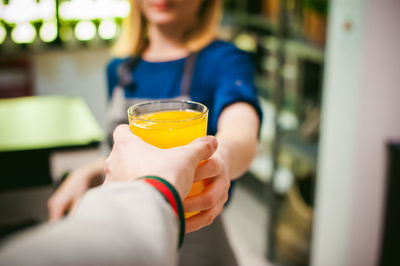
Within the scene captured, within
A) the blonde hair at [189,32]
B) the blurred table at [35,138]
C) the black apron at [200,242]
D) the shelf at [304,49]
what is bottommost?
the blurred table at [35,138]

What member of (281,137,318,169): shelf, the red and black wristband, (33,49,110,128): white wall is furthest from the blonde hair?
(33,49,110,128): white wall

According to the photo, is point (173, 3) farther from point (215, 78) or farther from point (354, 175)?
point (354, 175)

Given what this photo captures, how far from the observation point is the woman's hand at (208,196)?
0.41m

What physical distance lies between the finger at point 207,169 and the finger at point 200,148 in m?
0.02

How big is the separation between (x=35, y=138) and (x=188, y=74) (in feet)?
3.84

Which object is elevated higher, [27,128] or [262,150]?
[27,128]

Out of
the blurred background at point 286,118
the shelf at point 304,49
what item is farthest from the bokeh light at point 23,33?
the shelf at point 304,49

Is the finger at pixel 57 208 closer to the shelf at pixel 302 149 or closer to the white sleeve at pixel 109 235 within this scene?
the white sleeve at pixel 109 235

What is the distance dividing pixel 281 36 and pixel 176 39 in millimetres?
1439

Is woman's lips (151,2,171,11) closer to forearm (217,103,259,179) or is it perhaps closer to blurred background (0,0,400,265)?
forearm (217,103,259,179)

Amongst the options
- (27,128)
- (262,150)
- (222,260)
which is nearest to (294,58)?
Answer: (262,150)

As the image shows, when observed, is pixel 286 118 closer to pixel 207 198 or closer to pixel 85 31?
pixel 85 31

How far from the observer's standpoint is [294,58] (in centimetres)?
259

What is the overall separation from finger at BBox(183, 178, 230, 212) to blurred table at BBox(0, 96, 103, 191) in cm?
148
